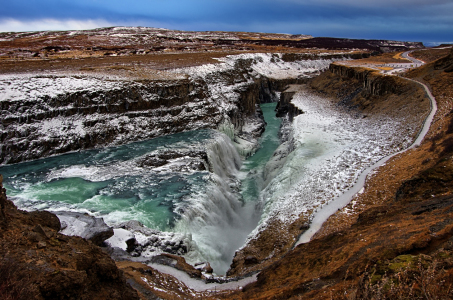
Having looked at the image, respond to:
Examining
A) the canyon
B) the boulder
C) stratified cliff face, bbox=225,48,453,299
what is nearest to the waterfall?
the canyon

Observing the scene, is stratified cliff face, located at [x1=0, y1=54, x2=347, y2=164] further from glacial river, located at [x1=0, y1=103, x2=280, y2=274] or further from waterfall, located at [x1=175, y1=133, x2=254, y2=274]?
waterfall, located at [x1=175, y1=133, x2=254, y2=274]

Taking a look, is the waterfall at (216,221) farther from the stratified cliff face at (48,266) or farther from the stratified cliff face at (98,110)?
the stratified cliff face at (98,110)

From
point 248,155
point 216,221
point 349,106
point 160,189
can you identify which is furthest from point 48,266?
point 349,106

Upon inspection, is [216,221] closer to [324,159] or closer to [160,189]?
[160,189]

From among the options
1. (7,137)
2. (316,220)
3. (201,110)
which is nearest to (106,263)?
(316,220)

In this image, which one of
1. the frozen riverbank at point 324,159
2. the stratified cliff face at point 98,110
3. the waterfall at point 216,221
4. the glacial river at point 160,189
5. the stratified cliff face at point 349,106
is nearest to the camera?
the stratified cliff face at point 349,106

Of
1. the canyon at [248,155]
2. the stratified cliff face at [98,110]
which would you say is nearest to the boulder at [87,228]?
the canyon at [248,155]
